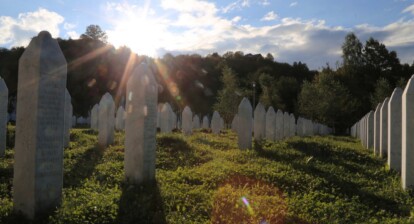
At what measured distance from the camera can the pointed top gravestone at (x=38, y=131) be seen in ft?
18.8

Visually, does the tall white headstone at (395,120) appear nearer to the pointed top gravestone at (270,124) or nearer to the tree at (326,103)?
the pointed top gravestone at (270,124)

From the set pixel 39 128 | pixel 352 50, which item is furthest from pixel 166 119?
pixel 352 50

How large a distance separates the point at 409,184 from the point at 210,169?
4549 millimetres

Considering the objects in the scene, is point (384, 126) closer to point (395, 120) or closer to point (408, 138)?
point (395, 120)

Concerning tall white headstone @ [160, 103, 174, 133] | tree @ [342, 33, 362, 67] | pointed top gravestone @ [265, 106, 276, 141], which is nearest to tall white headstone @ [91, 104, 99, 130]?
tall white headstone @ [160, 103, 174, 133]

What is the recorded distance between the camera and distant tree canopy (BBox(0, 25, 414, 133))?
47.3m

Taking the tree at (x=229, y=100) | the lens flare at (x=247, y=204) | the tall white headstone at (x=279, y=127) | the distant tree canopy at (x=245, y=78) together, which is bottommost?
the lens flare at (x=247, y=204)

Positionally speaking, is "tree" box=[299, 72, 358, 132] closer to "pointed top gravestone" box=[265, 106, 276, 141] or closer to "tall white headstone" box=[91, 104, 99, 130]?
"pointed top gravestone" box=[265, 106, 276, 141]

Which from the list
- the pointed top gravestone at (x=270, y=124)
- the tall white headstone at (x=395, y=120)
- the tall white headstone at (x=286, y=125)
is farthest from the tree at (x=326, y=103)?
the tall white headstone at (x=395, y=120)

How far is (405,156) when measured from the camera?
8656 millimetres

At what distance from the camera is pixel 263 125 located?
19.3 m

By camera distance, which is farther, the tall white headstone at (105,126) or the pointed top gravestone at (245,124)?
the pointed top gravestone at (245,124)

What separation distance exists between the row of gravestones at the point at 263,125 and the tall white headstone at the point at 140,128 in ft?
22.5

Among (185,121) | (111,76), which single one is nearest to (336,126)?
(185,121)
